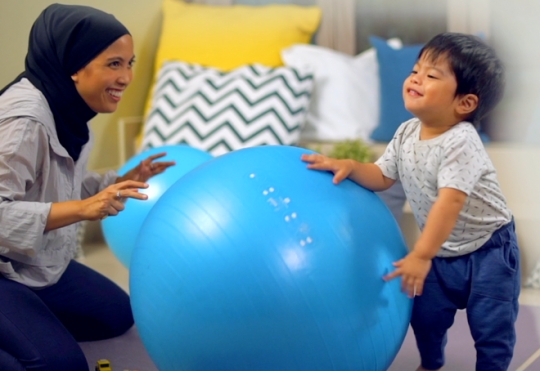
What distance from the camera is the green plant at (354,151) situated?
313 centimetres

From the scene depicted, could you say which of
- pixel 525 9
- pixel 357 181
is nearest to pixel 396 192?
pixel 525 9

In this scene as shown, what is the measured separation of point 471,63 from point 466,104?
0.31 feet

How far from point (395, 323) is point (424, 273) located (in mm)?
124

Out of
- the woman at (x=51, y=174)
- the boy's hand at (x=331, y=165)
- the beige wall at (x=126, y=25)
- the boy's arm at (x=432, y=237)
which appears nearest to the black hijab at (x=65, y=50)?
the woman at (x=51, y=174)

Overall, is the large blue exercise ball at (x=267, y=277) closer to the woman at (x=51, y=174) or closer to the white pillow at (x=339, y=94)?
the woman at (x=51, y=174)

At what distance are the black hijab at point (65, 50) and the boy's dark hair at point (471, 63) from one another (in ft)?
2.75

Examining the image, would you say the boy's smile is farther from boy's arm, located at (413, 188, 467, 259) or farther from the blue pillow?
the blue pillow

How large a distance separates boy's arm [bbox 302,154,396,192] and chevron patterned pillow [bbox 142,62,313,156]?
1553 mm

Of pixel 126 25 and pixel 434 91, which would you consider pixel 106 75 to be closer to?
pixel 434 91

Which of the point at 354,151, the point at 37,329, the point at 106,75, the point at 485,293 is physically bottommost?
the point at 354,151

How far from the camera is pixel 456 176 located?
164 cm

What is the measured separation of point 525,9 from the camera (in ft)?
10.9

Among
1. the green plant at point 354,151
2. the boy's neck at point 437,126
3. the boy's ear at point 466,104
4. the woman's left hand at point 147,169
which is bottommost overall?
the green plant at point 354,151

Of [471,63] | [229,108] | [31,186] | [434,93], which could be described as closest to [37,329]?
[31,186]
